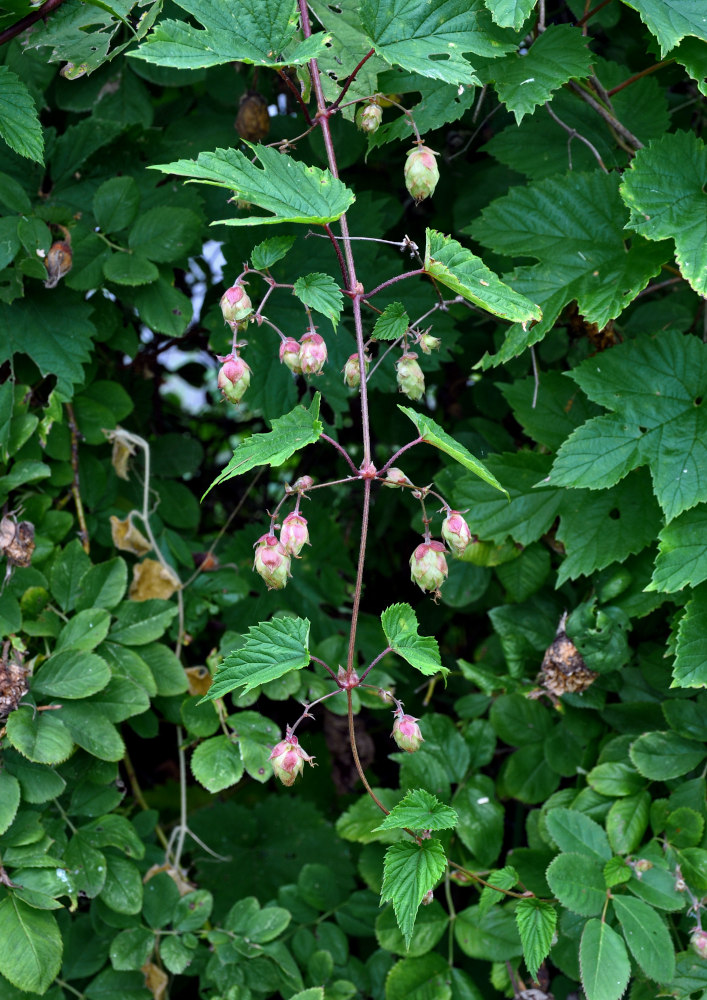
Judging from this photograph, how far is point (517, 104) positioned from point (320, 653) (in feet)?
2.93

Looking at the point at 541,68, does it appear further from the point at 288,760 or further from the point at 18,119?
the point at 288,760

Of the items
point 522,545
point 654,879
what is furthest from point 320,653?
point 654,879

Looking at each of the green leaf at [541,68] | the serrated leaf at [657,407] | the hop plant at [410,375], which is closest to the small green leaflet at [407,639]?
Result: the hop plant at [410,375]

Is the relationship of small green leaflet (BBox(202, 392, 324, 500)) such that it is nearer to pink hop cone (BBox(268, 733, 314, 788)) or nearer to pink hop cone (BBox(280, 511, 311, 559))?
pink hop cone (BBox(280, 511, 311, 559))

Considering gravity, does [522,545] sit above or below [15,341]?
below

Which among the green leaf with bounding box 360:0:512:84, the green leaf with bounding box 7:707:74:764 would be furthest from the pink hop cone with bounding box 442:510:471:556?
the green leaf with bounding box 7:707:74:764

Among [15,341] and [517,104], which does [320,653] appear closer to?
[15,341]

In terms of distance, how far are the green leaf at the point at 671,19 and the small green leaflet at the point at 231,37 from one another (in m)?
0.42

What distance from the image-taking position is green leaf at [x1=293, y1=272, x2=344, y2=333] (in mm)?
970

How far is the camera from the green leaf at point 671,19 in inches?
42.5

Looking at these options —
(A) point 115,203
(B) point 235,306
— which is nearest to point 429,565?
(B) point 235,306

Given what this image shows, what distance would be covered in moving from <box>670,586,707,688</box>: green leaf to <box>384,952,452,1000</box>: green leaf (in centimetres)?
58

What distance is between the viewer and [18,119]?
114 centimetres

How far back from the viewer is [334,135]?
1579 millimetres
